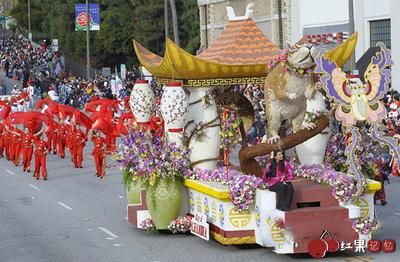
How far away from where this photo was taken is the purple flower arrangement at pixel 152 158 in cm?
1644

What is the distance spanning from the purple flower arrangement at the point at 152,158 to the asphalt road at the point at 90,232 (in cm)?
105

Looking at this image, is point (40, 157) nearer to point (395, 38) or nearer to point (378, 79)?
point (378, 79)

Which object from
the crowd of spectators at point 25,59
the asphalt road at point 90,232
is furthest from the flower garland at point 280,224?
the crowd of spectators at point 25,59

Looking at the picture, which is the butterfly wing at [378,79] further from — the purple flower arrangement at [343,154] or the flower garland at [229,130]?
the flower garland at [229,130]

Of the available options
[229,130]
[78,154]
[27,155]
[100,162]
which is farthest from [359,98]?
[78,154]

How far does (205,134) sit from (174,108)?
0.78 m

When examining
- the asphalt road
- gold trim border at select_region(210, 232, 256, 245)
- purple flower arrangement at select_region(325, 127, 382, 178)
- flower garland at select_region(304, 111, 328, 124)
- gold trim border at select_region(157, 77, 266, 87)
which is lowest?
the asphalt road

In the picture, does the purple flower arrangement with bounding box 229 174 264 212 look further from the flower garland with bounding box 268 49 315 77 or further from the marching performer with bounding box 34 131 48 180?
the marching performer with bounding box 34 131 48 180

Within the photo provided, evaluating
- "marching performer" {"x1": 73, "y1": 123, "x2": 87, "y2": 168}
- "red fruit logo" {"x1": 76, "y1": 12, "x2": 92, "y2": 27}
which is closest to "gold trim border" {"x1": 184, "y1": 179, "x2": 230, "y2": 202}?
"marching performer" {"x1": 73, "y1": 123, "x2": 87, "y2": 168}

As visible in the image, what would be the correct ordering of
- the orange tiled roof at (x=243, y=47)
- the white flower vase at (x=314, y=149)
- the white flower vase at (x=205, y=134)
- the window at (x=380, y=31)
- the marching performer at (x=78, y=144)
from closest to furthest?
1. the white flower vase at (x=314, y=149)
2. the white flower vase at (x=205, y=134)
3. the orange tiled roof at (x=243, y=47)
4. the marching performer at (x=78, y=144)
5. the window at (x=380, y=31)

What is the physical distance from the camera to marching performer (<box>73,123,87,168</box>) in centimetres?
2827

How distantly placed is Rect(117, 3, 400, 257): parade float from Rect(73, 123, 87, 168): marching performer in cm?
1007

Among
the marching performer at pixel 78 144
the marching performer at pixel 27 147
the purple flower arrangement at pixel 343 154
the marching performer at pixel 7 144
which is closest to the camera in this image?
the purple flower arrangement at pixel 343 154

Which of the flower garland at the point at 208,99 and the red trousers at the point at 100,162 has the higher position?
the flower garland at the point at 208,99
